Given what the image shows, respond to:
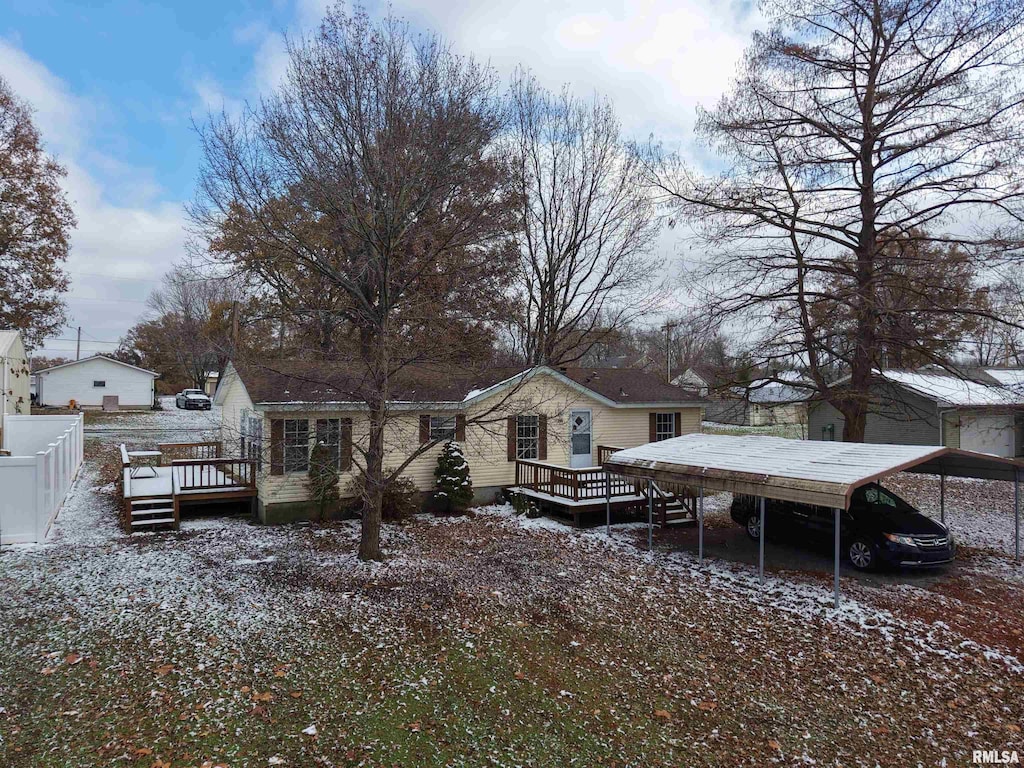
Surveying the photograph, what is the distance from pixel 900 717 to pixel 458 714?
4288 millimetres

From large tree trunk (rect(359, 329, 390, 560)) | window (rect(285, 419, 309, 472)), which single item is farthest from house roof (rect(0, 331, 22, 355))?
large tree trunk (rect(359, 329, 390, 560))

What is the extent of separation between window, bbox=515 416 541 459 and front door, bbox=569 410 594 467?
3.52 feet

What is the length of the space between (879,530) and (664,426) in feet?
28.1

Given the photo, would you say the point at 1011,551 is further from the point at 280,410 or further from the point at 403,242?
the point at 280,410

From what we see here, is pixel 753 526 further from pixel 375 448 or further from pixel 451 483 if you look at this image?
pixel 375 448

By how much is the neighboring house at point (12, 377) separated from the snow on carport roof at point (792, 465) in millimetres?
19367

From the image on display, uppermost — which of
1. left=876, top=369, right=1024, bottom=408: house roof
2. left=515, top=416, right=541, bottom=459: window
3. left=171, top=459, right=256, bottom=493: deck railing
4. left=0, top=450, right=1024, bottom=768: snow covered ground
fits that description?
left=876, top=369, right=1024, bottom=408: house roof

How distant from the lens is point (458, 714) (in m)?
5.35

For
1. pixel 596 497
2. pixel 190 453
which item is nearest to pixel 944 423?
pixel 596 497

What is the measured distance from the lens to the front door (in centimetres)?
1691

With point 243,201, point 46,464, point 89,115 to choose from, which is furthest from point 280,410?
point 89,115

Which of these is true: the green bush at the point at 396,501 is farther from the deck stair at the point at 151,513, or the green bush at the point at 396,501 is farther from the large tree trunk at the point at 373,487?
the deck stair at the point at 151,513

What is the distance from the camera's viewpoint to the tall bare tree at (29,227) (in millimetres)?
25781

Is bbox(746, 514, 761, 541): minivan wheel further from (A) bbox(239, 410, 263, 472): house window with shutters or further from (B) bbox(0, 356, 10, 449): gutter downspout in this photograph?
(B) bbox(0, 356, 10, 449): gutter downspout
